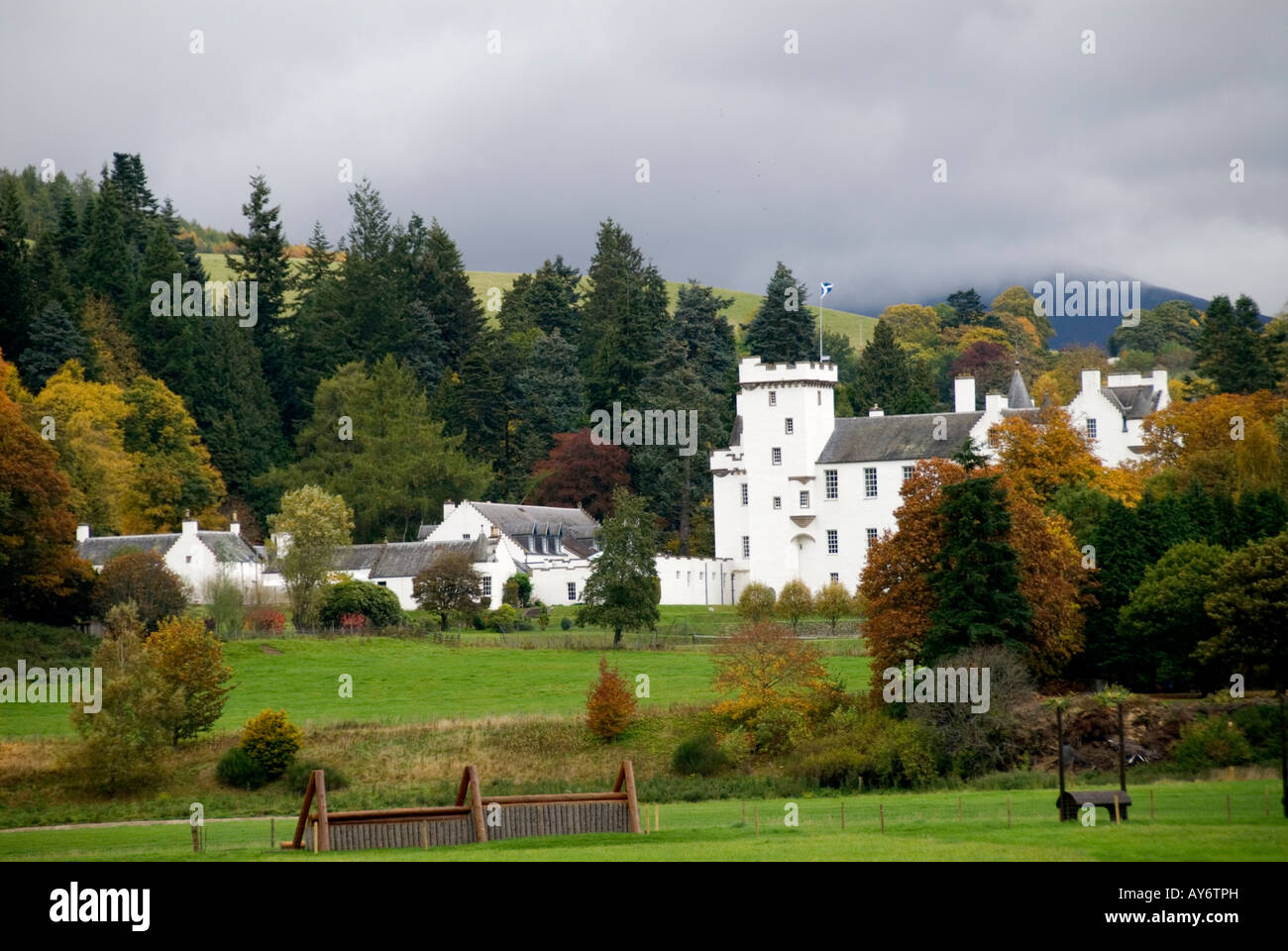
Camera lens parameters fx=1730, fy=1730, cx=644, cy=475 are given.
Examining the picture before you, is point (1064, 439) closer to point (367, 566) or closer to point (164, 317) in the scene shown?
point (367, 566)

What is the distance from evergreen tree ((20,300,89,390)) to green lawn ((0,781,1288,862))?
55962 mm

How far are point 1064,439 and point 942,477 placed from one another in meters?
15.5

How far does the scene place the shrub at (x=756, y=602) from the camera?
69.8 meters

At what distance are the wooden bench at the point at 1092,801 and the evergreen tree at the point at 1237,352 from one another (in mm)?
55131

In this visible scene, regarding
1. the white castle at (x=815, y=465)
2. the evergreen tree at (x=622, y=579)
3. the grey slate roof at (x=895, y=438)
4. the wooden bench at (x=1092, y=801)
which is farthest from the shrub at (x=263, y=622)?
the wooden bench at (x=1092, y=801)

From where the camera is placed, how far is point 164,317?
9800 centimetres

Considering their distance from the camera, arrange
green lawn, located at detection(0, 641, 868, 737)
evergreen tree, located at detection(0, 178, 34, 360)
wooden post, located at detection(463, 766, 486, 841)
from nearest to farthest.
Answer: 1. wooden post, located at detection(463, 766, 486, 841)
2. green lawn, located at detection(0, 641, 868, 737)
3. evergreen tree, located at detection(0, 178, 34, 360)

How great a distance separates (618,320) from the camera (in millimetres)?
112750

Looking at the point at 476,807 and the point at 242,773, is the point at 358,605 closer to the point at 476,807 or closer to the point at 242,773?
the point at 242,773

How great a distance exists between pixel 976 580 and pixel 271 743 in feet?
66.4

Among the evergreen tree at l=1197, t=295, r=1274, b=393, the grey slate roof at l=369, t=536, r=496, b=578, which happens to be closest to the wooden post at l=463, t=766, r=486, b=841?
the grey slate roof at l=369, t=536, r=496, b=578

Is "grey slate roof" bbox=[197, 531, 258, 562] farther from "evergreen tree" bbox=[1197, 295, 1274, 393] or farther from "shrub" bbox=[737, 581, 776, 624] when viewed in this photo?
"evergreen tree" bbox=[1197, 295, 1274, 393]

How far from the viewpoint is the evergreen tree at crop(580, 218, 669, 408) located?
351 ft

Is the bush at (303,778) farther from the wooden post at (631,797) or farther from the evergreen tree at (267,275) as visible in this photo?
the evergreen tree at (267,275)
